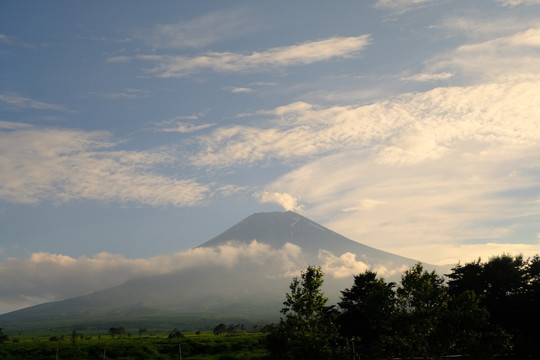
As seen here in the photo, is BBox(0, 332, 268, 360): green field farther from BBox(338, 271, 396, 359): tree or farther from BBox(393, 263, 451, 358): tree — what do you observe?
BBox(393, 263, 451, 358): tree

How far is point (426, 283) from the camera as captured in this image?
28641mm

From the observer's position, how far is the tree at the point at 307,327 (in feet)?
84.1

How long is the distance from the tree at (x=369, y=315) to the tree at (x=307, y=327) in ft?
6.27

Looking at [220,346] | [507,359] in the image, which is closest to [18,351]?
[220,346]

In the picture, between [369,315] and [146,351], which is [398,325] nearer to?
[369,315]

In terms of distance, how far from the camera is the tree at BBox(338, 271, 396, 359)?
29.1m

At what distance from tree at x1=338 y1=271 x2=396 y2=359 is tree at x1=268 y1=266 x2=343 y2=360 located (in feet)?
6.27

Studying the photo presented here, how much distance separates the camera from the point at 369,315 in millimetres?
29875

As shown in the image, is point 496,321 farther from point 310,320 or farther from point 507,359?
point 310,320

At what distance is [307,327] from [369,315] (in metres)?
5.61

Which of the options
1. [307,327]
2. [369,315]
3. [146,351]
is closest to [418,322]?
[369,315]

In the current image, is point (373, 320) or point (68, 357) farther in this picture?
point (68, 357)

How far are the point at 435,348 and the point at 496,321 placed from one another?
76.5 ft

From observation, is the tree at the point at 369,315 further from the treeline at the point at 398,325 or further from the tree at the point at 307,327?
the tree at the point at 307,327
